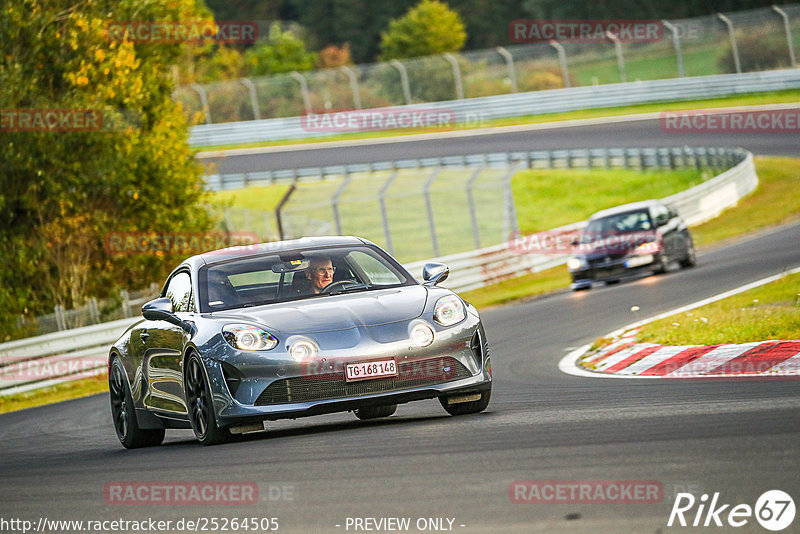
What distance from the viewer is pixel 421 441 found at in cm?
771

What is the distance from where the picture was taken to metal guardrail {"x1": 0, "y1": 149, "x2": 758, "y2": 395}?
65.2ft

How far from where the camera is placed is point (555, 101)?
51.6 metres

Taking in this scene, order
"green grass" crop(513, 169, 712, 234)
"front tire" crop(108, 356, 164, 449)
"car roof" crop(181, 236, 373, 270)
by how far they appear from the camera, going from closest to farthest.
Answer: "car roof" crop(181, 236, 373, 270)
"front tire" crop(108, 356, 164, 449)
"green grass" crop(513, 169, 712, 234)

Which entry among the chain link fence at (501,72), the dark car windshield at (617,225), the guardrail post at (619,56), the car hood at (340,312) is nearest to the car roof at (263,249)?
the car hood at (340,312)

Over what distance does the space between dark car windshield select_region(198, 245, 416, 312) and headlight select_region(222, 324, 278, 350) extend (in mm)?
694

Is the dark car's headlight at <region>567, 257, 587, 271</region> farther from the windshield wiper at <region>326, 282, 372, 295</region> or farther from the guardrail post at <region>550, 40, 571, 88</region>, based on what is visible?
the guardrail post at <region>550, 40, 571, 88</region>

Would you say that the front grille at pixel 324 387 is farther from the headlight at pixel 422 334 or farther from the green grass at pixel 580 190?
the green grass at pixel 580 190

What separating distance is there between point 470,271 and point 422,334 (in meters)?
17.9

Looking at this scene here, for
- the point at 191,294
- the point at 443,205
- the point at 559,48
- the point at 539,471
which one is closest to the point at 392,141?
the point at 559,48

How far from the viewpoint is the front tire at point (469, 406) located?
9117 mm

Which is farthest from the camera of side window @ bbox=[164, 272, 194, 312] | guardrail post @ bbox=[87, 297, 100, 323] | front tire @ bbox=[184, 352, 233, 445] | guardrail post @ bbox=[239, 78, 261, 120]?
guardrail post @ bbox=[239, 78, 261, 120]

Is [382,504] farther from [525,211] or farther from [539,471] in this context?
[525,211]

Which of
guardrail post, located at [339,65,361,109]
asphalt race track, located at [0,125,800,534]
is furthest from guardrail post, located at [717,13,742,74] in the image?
asphalt race track, located at [0,125,800,534]

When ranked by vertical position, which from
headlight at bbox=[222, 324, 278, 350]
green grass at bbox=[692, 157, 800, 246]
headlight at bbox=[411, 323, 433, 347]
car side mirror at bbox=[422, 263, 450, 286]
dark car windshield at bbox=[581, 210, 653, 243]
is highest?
car side mirror at bbox=[422, 263, 450, 286]
